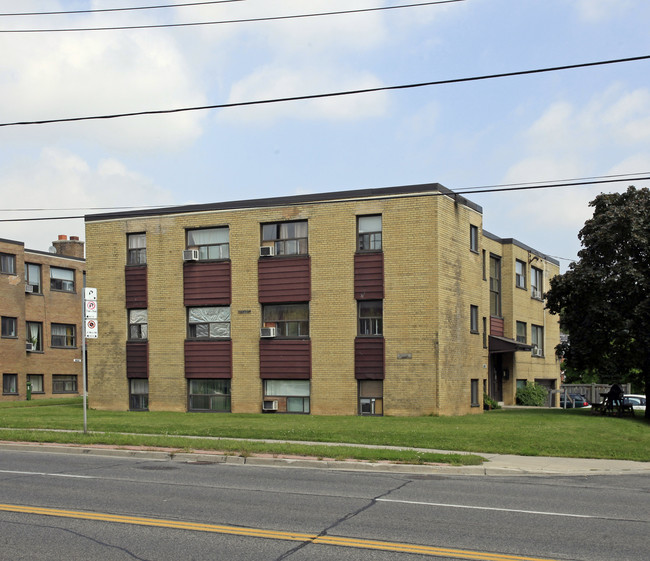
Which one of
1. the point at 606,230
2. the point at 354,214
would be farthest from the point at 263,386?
the point at 606,230

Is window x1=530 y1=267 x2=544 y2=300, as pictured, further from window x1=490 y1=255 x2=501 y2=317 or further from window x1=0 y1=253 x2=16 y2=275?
window x1=0 y1=253 x2=16 y2=275

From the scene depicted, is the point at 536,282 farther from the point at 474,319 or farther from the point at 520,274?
the point at 474,319

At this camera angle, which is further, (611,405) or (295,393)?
(295,393)

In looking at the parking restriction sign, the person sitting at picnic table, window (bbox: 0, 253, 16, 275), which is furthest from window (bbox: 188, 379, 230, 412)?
window (bbox: 0, 253, 16, 275)

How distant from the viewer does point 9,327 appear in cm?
4759

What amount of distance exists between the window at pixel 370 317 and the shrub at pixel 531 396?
15.0 meters

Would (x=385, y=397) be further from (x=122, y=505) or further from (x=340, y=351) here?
(x=122, y=505)

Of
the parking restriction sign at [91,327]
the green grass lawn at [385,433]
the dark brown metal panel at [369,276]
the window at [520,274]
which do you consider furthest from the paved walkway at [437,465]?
the window at [520,274]

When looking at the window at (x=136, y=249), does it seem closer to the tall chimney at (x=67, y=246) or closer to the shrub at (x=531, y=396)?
the shrub at (x=531, y=396)

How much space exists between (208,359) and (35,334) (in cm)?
2364

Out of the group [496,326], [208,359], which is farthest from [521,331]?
[208,359]

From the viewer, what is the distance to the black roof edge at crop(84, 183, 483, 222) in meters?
28.2

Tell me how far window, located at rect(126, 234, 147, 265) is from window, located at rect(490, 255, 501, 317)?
1736 cm

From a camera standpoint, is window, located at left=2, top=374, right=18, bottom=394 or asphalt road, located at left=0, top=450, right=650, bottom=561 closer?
asphalt road, located at left=0, top=450, right=650, bottom=561
